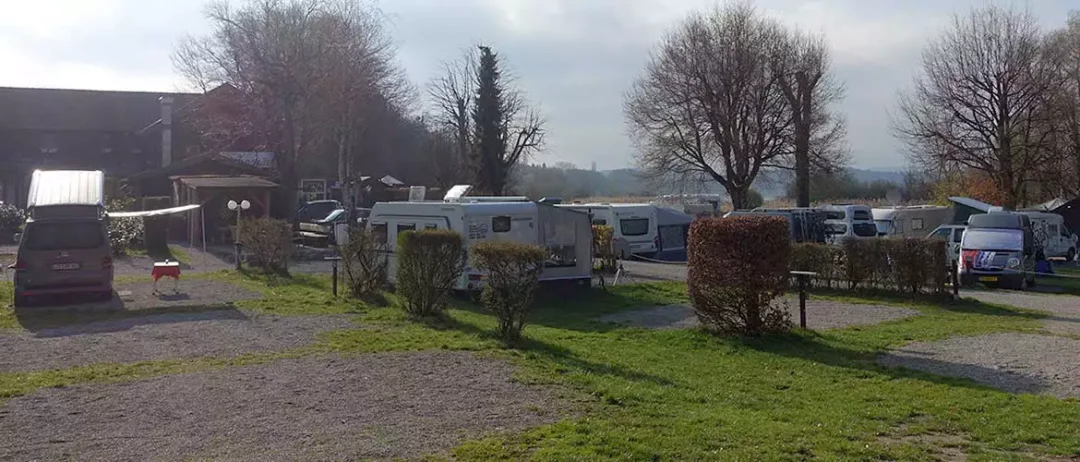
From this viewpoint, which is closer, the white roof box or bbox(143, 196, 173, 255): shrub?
the white roof box

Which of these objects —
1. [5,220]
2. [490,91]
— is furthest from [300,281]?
[490,91]

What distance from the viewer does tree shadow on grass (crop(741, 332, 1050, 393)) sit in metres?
9.37

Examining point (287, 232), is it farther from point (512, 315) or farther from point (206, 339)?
point (512, 315)

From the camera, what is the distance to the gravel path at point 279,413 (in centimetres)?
651

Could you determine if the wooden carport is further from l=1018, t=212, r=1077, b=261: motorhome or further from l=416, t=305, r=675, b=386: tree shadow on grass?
l=1018, t=212, r=1077, b=261: motorhome

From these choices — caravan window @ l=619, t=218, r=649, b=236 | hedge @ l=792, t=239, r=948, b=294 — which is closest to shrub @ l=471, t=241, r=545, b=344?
hedge @ l=792, t=239, r=948, b=294

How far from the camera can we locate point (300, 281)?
68.8 ft

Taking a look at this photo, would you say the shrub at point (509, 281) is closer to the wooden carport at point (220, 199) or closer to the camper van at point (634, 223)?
the camper van at point (634, 223)

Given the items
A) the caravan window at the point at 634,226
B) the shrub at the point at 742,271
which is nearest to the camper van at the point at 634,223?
the caravan window at the point at 634,226

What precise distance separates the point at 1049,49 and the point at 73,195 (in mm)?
34470

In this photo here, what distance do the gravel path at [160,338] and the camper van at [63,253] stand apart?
2542 millimetres

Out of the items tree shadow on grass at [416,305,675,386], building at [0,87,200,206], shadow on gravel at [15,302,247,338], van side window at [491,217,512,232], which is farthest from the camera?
building at [0,87,200,206]

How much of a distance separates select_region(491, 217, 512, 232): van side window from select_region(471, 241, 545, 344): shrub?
598 cm

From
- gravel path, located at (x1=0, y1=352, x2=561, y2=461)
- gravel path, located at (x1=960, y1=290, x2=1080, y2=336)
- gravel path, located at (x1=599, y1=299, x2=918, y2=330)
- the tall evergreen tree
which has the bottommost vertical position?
gravel path, located at (x1=960, y1=290, x2=1080, y2=336)
